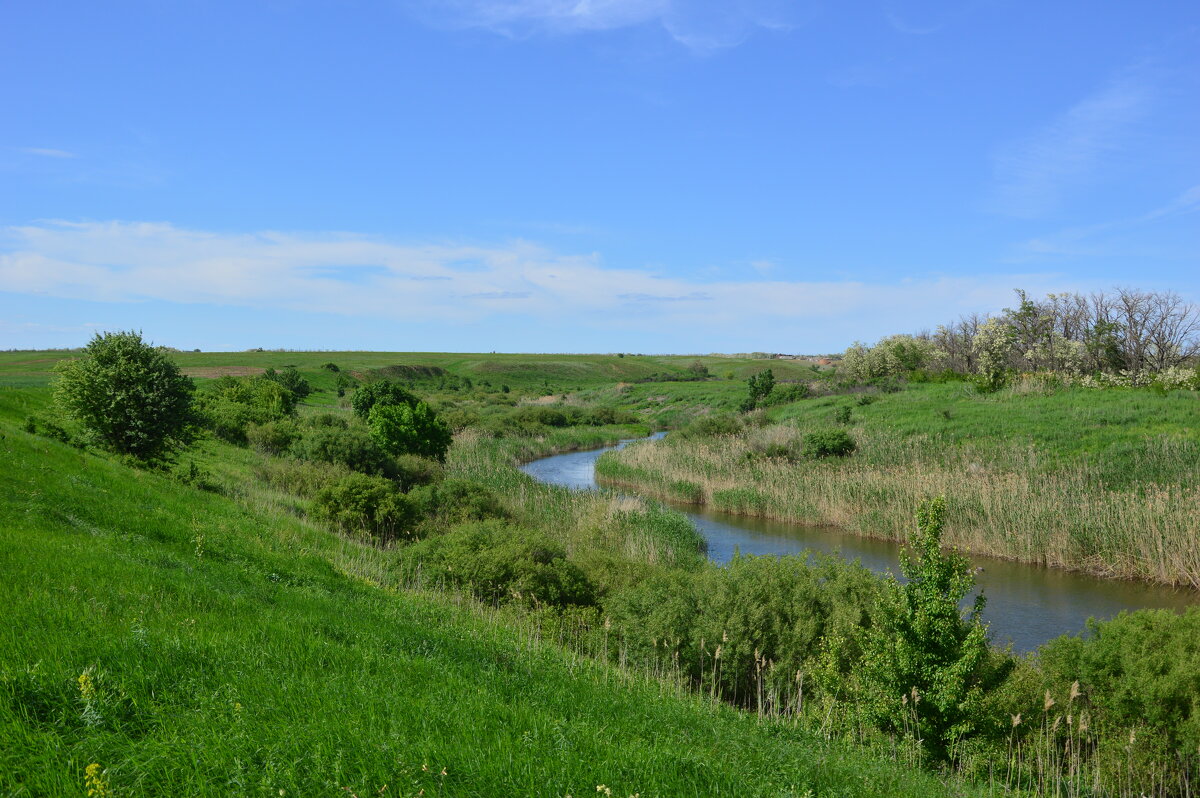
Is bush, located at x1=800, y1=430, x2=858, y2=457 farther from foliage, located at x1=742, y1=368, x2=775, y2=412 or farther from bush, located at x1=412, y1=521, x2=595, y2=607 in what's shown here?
foliage, located at x1=742, y1=368, x2=775, y2=412

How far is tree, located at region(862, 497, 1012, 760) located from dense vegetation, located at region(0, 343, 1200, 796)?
3cm

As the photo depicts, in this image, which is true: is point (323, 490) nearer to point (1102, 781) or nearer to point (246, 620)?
point (246, 620)

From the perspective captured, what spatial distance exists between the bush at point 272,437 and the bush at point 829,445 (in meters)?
20.4

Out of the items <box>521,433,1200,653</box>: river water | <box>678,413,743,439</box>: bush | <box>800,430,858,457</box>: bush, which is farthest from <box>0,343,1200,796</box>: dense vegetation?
<box>678,413,743,439</box>: bush

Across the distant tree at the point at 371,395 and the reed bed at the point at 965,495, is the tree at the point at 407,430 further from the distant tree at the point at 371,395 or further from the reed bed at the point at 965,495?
the reed bed at the point at 965,495

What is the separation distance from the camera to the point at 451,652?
7473mm

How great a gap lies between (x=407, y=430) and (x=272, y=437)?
18.2ft

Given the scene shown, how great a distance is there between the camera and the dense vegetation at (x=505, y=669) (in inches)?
169

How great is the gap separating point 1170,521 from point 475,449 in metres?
27.9

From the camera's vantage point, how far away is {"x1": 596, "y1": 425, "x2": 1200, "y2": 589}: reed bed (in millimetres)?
17156

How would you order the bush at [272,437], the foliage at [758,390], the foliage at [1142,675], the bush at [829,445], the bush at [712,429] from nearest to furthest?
the foliage at [1142,675] < the bush at [272,437] < the bush at [829,445] < the bush at [712,429] < the foliage at [758,390]

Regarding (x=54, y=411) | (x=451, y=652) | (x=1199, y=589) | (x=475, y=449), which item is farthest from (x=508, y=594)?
(x=475, y=449)

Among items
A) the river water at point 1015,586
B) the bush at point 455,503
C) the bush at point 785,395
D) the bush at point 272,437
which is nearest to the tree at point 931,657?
the river water at point 1015,586

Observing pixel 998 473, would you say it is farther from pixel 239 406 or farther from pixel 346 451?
pixel 239 406
